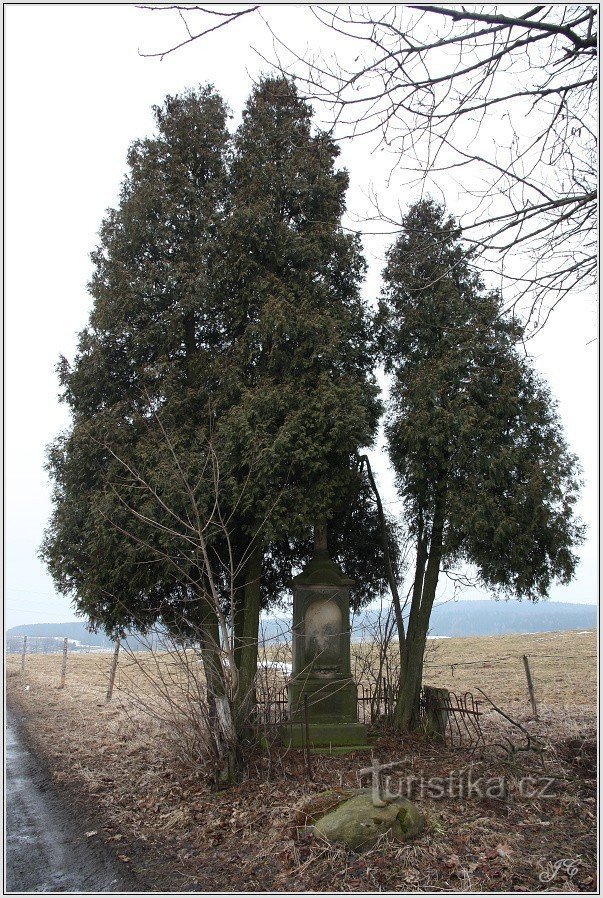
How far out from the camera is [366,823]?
5.40 metres

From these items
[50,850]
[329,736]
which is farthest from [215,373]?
[50,850]

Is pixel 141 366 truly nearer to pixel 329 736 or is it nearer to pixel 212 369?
pixel 212 369

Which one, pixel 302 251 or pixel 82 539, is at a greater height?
pixel 302 251

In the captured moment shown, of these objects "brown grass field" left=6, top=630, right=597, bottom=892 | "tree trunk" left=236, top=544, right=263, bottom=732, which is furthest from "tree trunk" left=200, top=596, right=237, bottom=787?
"tree trunk" left=236, top=544, right=263, bottom=732

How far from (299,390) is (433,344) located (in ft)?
7.82

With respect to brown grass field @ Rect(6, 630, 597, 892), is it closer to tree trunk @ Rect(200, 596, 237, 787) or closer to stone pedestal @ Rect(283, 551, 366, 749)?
tree trunk @ Rect(200, 596, 237, 787)

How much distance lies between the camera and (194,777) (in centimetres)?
743

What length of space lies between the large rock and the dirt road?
155cm

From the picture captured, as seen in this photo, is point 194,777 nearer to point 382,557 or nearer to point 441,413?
point 382,557

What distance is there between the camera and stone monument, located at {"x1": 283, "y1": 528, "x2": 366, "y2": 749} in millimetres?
9203

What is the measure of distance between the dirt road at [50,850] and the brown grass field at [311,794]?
17cm

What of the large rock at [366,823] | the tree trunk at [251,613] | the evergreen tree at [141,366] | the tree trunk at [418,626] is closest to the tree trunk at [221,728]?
the tree trunk at [251,613]

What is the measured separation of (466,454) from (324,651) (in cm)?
342

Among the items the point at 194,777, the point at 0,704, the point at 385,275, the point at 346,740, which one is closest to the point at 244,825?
the point at 194,777
